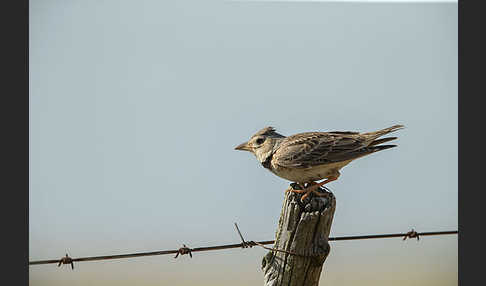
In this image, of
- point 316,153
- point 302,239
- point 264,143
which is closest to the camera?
point 302,239

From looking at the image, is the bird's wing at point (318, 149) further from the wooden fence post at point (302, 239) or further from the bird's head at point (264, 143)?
the wooden fence post at point (302, 239)

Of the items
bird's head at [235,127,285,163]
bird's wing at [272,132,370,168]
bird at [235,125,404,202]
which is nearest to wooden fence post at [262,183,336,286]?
bird at [235,125,404,202]

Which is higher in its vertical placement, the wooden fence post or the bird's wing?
the bird's wing

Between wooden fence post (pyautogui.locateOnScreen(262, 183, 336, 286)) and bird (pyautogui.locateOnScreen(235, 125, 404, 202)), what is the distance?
23 centimetres

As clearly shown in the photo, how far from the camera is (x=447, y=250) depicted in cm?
661

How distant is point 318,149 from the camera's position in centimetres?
347

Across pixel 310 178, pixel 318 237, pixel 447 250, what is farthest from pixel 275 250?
pixel 447 250

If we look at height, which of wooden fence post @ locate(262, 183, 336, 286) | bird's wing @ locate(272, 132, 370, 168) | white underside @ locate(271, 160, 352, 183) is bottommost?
wooden fence post @ locate(262, 183, 336, 286)

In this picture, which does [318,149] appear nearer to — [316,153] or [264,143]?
[316,153]

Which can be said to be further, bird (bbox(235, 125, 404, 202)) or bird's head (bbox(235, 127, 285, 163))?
bird's head (bbox(235, 127, 285, 163))

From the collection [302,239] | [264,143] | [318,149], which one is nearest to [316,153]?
[318,149]

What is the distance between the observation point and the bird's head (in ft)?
12.1

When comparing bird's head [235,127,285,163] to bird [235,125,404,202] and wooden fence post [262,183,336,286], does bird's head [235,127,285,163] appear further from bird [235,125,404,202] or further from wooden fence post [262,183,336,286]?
wooden fence post [262,183,336,286]

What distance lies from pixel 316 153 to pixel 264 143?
438mm
